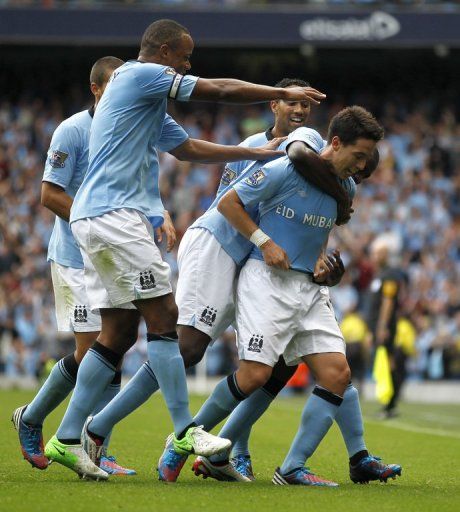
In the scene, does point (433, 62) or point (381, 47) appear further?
point (433, 62)

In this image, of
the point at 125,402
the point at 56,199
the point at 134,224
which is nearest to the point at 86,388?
the point at 125,402

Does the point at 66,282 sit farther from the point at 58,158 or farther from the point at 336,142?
the point at 336,142

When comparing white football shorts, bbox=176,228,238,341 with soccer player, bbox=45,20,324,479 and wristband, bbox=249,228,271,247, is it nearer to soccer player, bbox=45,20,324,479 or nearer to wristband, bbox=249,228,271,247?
wristband, bbox=249,228,271,247

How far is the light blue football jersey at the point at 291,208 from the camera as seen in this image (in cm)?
682

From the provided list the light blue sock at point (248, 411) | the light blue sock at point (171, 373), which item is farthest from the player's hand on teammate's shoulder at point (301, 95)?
A: the light blue sock at point (248, 411)

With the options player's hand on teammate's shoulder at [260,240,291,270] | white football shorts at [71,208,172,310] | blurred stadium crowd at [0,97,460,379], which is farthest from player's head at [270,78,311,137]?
blurred stadium crowd at [0,97,460,379]

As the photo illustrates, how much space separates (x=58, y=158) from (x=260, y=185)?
4.80 feet

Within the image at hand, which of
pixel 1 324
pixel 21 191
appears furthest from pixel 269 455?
pixel 21 191

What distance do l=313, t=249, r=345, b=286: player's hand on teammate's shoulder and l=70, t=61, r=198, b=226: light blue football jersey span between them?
1.03m

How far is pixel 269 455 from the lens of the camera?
9.07 m

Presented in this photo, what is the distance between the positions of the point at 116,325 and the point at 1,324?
14953mm

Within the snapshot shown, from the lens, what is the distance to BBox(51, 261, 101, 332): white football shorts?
24.8ft

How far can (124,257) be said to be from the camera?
6395 millimetres

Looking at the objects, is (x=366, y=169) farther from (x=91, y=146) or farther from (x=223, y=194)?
(x=91, y=146)
